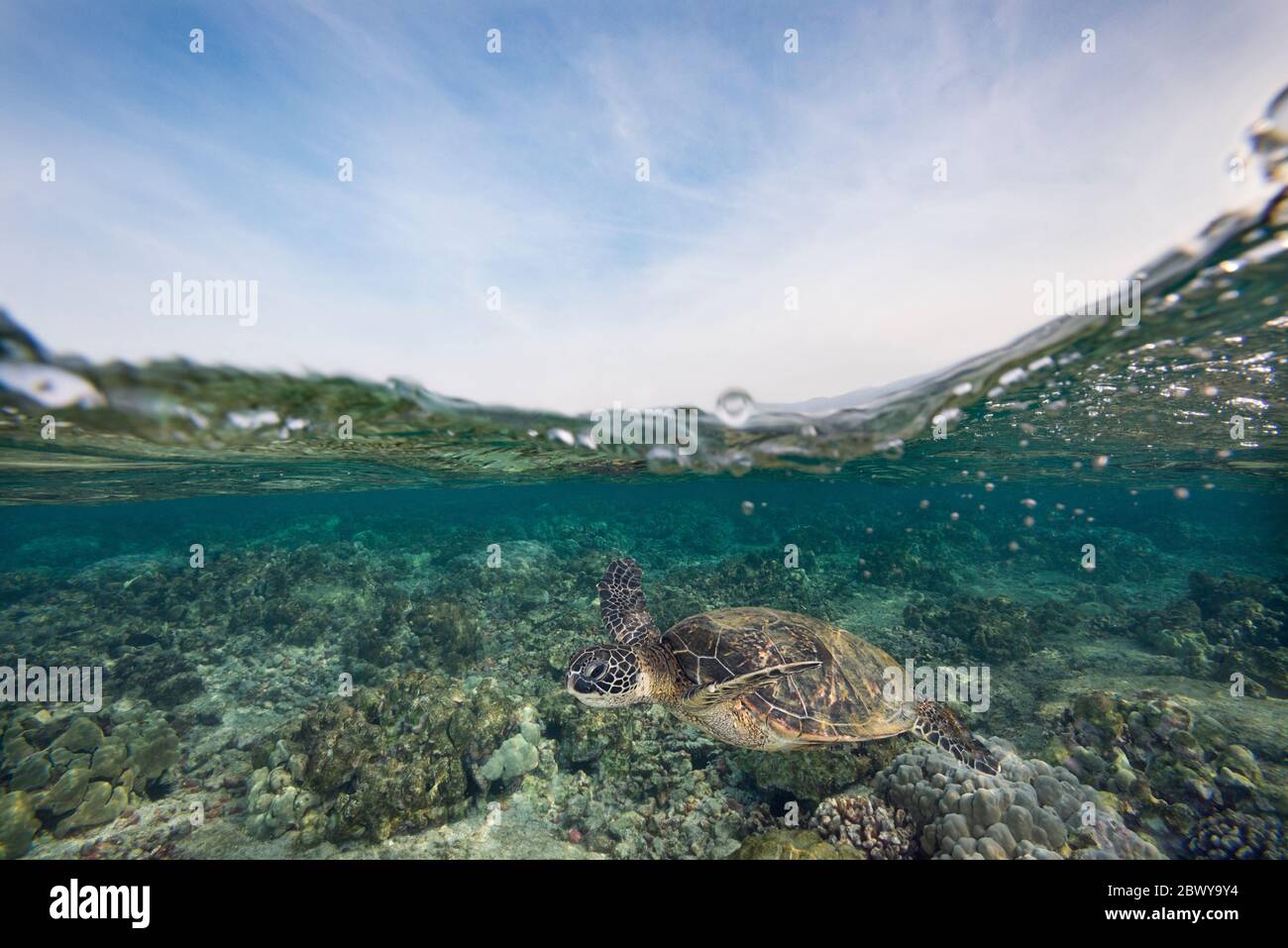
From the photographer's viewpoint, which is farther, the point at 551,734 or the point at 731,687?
the point at 551,734

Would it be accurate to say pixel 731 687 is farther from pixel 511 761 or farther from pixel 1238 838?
pixel 1238 838

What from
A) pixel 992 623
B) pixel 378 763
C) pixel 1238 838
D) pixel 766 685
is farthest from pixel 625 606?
pixel 992 623

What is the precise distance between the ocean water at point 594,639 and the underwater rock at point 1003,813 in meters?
0.04

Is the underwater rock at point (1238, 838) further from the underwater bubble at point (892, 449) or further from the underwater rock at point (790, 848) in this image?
the underwater bubble at point (892, 449)

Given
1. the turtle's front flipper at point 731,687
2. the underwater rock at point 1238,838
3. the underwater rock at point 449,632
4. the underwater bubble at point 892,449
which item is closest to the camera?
the turtle's front flipper at point 731,687

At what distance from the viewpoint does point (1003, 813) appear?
5309 mm

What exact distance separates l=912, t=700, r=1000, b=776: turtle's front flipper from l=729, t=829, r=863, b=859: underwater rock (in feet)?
8.33

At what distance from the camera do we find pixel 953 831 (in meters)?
5.18

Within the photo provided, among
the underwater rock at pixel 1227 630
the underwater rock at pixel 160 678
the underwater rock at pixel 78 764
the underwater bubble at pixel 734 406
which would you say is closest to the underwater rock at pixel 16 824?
the underwater rock at pixel 78 764

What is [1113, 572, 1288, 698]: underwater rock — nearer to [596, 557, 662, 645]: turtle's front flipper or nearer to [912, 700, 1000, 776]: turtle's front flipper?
[912, 700, 1000, 776]: turtle's front flipper

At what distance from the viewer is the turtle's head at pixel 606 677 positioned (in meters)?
5.34

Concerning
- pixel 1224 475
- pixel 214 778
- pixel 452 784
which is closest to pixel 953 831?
pixel 452 784

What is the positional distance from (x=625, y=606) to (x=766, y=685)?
3.40 metres
